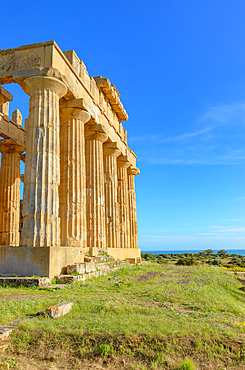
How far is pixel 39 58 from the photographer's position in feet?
43.5

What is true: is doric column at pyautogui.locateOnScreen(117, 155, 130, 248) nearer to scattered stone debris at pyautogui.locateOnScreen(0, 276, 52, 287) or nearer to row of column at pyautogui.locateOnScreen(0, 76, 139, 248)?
row of column at pyautogui.locateOnScreen(0, 76, 139, 248)

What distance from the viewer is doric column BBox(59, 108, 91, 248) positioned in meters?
15.2

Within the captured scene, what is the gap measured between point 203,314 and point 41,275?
20.0ft

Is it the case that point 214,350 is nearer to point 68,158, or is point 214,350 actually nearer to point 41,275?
point 41,275

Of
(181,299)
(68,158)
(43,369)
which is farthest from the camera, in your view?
(68,158)

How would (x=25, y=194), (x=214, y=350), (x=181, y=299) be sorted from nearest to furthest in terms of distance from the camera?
(x=214, y=350) → (x=181, y=299) → (x=25, y=194)

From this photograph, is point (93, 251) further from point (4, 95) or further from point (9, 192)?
point (4, 95)

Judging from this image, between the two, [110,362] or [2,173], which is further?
[2,173]

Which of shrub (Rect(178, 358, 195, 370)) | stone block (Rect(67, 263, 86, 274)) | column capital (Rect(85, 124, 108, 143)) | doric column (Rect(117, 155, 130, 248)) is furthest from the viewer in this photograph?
doric column (Rect(117, 155, 130, 248))

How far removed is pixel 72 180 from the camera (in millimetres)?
15547

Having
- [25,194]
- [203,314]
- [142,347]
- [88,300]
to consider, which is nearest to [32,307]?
[88,300]

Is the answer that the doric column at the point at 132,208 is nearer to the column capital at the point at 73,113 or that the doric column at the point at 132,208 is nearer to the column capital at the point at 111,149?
the column capital at the point at 111,149

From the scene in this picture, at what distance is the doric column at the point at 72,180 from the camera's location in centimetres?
1517

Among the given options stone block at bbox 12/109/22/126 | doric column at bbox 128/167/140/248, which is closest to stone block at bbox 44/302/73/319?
stone block at bbox 12/109/22/126
